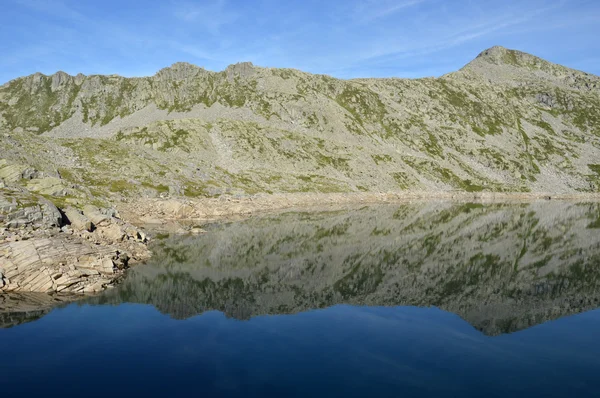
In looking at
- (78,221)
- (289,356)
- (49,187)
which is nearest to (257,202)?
(49,187)

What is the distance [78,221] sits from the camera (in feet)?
170

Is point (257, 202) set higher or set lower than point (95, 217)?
lower

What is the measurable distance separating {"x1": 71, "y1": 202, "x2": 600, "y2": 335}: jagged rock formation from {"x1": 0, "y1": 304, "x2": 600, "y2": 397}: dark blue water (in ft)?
9.29

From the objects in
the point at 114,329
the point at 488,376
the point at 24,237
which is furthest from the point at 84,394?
the point at 24,237

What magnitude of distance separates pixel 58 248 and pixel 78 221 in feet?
43.9

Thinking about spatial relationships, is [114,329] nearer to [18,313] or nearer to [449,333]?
[18,313]

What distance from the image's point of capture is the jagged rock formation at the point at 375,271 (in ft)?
117

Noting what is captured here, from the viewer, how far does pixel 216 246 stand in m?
58.2

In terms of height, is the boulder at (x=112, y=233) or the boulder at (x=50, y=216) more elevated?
the boulder at (x=50, y=216)

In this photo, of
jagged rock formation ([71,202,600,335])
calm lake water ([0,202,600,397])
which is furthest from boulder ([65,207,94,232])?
calm lake water ([0,202,600,397])

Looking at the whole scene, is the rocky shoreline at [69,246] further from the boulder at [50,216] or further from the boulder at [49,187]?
the boulder at [49,187]

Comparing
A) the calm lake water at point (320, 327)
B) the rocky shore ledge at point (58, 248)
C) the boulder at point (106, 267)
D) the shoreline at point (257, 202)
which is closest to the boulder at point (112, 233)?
the rocky shore ledge at point (58, 248)

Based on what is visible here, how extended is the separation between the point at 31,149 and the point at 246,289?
310 feet

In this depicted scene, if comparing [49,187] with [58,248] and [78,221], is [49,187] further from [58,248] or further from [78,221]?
[58,248]
